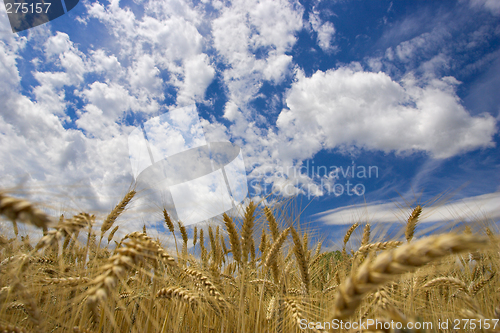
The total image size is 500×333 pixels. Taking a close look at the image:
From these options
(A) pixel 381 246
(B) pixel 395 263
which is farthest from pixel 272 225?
(B) pixel 395 263

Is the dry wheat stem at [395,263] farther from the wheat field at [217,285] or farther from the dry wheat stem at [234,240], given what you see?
the dry wheat stem at [234,240]

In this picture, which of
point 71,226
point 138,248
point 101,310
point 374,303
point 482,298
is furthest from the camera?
point 482,298

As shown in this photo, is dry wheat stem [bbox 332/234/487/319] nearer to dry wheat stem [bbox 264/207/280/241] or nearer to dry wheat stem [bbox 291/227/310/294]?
dry wheat stem [bbox 291/227/310/294]

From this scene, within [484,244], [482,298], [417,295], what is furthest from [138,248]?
[482,298]

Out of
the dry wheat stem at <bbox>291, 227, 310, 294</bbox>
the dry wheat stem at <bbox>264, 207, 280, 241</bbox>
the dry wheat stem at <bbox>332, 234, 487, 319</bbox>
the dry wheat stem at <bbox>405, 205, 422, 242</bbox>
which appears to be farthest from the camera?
the dry wheat stem at <bbox>405, 205, 422, 242</bbox>

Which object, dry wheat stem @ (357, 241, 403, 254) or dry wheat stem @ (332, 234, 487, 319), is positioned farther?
dry wheat stem @ (357, 241, 403, 254)

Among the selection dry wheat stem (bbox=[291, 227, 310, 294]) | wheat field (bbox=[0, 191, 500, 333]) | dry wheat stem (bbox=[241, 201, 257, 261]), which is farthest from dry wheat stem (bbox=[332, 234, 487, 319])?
dry wheat stem (bbox=[241, 201, 257, 261])

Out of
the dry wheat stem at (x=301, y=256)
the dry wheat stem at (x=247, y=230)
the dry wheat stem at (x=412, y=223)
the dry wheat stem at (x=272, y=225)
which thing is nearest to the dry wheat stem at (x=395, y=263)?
the dry wheat stem at (x=301, y=256)

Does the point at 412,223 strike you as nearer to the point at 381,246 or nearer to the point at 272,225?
the point at 381,246

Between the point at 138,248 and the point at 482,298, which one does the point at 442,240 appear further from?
the point at 482,298

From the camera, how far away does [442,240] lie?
91 centimetres

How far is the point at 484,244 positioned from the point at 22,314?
422 centimetres

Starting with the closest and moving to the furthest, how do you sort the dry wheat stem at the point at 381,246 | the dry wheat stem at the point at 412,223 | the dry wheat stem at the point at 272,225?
the dry wheat stem at the point at 381,246
the dry wheat stem at the point at 272,225
the dry wheat stem at the point at 412,223

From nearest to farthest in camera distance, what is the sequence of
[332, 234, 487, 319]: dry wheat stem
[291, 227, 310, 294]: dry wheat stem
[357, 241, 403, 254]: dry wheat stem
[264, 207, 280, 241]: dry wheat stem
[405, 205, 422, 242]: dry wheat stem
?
[332, 234, 487, 319]: dry wheat stem, [291, 227, 310, 294]: dry wheat stem, [357, 241, 403, 254]: dry wheat stem, [264, 207, 280, 241]: dry wheat stem, [405, 205, 422, 242]: dry wheat stem
